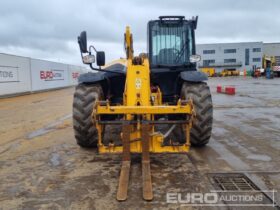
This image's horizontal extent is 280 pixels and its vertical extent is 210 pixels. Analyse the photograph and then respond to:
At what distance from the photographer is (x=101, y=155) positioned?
18.8 ft

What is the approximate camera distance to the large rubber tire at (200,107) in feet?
18.7

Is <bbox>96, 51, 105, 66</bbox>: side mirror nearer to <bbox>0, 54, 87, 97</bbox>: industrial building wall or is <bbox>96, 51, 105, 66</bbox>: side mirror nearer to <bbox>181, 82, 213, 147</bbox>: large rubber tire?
<bbox>181, 82, 213, 147</bbox>: large rubber tire

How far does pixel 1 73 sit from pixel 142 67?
1641 cm

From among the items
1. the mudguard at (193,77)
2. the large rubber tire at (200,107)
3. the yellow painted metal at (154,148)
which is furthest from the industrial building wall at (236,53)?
the yellow painted metal at (154,148)

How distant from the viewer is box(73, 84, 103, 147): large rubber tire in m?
5.73

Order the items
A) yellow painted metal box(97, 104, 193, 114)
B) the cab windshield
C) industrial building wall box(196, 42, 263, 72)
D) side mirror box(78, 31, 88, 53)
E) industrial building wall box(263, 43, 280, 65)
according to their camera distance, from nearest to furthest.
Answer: yellow painted metal box(97, 104, 193, 114)
side mirror box(78, 31, 88, 53)
the cab windshield
industrial building wall box(196, 42, 263, 72)
industrial building wall box(263, 43, 280, 65)

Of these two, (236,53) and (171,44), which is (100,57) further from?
(236,53)

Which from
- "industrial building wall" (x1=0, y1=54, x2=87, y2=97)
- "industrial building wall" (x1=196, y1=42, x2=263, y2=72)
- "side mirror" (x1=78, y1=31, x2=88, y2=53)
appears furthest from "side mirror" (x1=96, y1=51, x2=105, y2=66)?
"industrial building wall" (x1=196, y1=42, x2=263, y2=72)

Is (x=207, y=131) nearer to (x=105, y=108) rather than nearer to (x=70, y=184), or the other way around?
(x=105, y=108)

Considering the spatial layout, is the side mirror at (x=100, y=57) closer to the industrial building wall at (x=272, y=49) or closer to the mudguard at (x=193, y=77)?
the mudguard at (x=193, y=77)

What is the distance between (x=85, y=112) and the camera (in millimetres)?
5723

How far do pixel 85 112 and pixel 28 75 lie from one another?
780 inches

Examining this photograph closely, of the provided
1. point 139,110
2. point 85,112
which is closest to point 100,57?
point 85,112

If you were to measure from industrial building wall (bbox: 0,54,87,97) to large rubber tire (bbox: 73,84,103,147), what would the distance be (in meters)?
15.7
